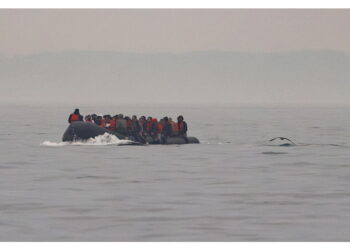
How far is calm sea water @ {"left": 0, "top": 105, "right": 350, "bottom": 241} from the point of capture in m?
14.0

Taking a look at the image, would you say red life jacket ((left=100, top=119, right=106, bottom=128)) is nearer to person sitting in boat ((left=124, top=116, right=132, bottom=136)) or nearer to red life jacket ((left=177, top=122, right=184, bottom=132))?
person sitting in boat ((left=124, top=116, right=132, bottom=136))

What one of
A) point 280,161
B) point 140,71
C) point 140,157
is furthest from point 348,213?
point 140,71

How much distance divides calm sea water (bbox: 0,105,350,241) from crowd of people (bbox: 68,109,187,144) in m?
1.68

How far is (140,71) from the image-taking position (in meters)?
40.0

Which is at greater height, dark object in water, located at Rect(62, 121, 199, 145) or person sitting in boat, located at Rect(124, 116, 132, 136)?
person sitting in boat, located at Rect(124, 116, 132, 136)

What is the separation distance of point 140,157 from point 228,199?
10285mm

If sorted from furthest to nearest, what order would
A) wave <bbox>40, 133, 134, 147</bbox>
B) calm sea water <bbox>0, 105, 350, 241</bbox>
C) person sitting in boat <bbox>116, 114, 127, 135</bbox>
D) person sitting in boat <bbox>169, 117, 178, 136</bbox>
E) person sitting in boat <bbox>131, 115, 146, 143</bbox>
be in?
person sitting in boat <bbox>169, 117, 178, 136</bbox> → wave <bbox>40, 133, 134, 147</bbox> → person sitting in boat <bbox>116, 114, 127, 135</bbox> → person sitting in boat <bbox>131, 115, 146, 143</bbox> → calm sea water <bbox>0, 105, 350, 241</bbox>

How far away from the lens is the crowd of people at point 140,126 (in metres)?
31.8

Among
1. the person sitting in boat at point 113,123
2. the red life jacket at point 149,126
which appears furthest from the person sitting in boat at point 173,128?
the person sitting in boat at point 113,123

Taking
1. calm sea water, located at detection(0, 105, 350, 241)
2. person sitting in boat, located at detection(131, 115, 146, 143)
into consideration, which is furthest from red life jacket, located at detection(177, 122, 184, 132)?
calm sea water, located at detection(0, 105, 350, 241)

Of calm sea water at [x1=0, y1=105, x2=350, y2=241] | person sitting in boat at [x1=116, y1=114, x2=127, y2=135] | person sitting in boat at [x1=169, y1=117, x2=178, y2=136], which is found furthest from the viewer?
person sitting in boat at [x1=169, y1=117, x2=178, y2=136]

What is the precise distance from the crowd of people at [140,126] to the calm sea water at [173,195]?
1.68 metres

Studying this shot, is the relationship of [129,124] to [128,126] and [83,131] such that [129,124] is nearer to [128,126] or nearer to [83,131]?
[128,126]

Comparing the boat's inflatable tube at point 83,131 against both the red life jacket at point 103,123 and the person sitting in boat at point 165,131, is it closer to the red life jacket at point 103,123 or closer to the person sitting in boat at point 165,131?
the red life jacket at point 103,123
